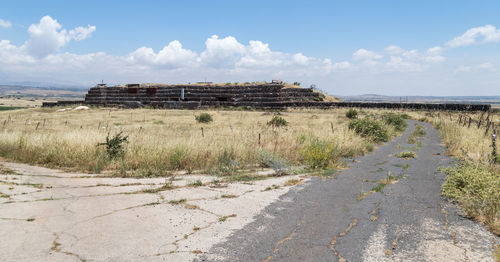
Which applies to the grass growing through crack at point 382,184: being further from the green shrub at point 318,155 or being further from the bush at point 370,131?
the bush at point 370,131

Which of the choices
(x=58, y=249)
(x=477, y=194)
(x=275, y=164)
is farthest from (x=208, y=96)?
(x=58, y=249)

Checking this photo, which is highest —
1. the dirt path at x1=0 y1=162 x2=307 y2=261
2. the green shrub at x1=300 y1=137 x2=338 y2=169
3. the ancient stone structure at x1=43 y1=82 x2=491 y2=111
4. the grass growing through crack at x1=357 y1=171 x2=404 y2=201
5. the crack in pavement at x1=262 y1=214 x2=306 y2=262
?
the ancient stone structure at x1=43 y1=82 x2=491 y2=111

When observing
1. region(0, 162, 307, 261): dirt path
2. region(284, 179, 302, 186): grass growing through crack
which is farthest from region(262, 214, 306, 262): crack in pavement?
region(284, 179, 302, 186): grass growing through crack

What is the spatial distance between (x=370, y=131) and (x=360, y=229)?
1321 cm

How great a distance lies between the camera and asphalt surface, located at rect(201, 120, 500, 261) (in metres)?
4.07

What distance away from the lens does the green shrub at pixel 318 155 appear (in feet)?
32.7

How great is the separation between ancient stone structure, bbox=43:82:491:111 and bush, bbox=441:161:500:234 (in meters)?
39.0

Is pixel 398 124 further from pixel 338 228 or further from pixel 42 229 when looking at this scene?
pixel 42 229

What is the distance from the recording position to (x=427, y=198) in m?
6.50

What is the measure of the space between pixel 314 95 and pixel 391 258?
48.5 metres

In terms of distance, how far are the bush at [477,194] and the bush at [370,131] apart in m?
9.52

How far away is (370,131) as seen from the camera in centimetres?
1728

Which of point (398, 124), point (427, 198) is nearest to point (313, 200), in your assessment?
point (427, 198)

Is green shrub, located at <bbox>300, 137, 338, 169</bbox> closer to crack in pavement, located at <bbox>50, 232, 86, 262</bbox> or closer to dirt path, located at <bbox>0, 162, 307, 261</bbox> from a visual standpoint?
dirt path, located at <bbox>0, 162, 307, 261</bbox>
